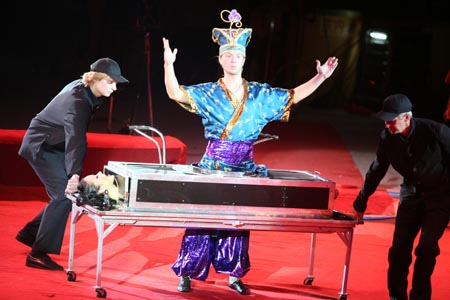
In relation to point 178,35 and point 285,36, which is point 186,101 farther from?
point 178,35

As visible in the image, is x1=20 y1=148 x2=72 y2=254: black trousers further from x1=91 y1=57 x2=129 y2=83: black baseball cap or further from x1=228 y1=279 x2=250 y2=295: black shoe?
x1=228 y1=279 x2=250 y2=295: black shoe

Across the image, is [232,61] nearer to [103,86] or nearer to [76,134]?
[103,86]

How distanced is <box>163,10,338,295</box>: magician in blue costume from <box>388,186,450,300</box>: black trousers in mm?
1061

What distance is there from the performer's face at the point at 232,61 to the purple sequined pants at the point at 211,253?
1186mm

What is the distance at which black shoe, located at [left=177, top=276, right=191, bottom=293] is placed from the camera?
595 cm

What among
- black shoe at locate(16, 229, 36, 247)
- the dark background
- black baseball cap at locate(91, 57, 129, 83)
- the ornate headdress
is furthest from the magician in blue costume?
the dark background

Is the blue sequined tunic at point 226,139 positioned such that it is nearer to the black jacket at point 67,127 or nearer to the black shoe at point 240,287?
the black shoe at point 240,287

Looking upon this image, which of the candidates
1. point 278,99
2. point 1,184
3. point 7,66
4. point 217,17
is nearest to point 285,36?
point 217,17

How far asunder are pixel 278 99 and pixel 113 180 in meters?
1.33

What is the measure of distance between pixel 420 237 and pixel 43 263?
283 centimetres

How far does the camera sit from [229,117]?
575cm

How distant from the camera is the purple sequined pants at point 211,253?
591 cm

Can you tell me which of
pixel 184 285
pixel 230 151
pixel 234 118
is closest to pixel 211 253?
pixel 184 285

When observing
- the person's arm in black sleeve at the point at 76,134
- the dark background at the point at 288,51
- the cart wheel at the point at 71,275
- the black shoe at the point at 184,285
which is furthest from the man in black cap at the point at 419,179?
the dark background at the point at 288,51
